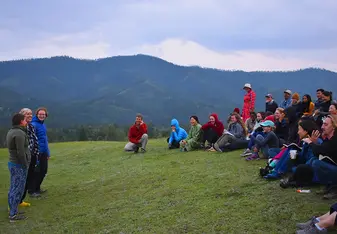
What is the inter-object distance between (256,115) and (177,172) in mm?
4270

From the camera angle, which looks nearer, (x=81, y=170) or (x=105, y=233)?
(x=105, y=233)

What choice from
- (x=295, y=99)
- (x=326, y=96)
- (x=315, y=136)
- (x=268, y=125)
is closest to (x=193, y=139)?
(x=295, y=99)

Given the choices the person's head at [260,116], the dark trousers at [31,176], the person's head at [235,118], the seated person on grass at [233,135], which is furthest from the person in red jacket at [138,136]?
the dark trousers at [31,176]

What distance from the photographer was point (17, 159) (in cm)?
723

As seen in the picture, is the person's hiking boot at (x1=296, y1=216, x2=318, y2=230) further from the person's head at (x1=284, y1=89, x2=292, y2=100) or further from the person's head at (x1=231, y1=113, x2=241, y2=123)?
the person's head at (x1=284, y1=89, x2=292, y2=100)

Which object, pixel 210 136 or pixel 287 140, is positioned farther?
pixel 210 136

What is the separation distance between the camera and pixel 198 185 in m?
8.25

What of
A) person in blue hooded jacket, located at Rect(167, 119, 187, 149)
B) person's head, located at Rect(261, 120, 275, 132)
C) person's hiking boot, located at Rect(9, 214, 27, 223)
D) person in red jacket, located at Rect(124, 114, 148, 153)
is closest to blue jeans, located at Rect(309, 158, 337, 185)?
person's head, located at Rect(261, 120, 275, 132)

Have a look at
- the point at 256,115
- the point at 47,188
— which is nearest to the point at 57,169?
Result: the point at 47,188

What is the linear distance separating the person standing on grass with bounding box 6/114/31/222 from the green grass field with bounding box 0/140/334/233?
42 centimetres

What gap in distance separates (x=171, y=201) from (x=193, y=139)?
6280 mm

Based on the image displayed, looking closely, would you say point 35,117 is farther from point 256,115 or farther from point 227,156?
point 256,115

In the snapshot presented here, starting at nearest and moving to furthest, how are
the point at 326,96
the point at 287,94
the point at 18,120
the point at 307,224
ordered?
the point at 307,224 < the point at 18,120 < the point at 326,96 < the point at 287,94

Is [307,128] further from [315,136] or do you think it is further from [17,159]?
[17,159]
